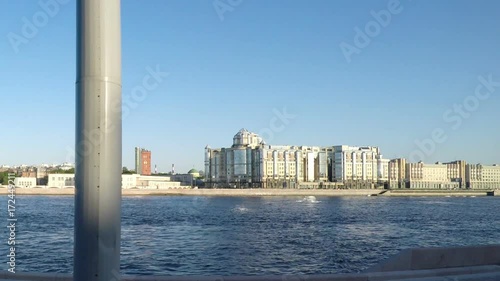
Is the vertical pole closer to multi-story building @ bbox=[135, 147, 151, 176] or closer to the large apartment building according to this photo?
the large apartment building

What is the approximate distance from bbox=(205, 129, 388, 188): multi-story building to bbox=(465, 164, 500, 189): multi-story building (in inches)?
1304

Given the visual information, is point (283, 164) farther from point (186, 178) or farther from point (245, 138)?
point (186, 178)

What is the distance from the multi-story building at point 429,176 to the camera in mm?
166625

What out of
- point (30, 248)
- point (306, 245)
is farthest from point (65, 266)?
point (306, 245)

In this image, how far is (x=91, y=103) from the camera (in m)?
2.47

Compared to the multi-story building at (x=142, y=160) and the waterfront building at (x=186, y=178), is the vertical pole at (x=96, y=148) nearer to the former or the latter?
the waterfront building at (x=186, y=178)

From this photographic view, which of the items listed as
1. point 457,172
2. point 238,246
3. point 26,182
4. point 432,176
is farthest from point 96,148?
point 457,172

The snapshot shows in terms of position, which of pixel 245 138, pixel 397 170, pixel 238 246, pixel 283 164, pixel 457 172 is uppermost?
pixel 245 138

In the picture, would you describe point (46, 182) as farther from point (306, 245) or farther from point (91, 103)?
point (91, 103)

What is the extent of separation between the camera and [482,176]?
179 meters

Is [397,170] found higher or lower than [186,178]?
higher

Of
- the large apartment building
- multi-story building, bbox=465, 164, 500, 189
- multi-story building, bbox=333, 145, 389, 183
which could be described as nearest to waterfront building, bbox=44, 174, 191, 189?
multi-story building, bbox=333, 145, 389, 183

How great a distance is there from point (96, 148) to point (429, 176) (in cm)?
17892

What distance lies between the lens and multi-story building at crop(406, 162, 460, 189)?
166625 millimetres
